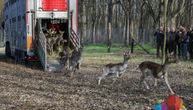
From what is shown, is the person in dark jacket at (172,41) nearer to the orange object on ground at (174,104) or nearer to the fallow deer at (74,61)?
the fallow deer at (74,61)

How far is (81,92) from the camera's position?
1449 centimetres

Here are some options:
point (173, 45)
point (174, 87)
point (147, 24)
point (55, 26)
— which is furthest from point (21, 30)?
point (147, 24)

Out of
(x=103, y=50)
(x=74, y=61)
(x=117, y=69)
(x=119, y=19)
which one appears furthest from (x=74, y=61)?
(x=119, y=19)

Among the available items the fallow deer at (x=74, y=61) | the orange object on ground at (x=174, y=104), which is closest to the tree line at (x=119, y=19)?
the fallow deer at (x=74, y=61)

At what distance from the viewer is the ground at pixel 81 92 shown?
12.2 metres

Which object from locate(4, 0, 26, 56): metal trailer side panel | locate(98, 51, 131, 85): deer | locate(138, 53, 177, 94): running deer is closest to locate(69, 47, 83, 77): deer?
locate(98, 51, 131, 85): deer

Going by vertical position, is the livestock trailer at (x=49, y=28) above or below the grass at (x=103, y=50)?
above

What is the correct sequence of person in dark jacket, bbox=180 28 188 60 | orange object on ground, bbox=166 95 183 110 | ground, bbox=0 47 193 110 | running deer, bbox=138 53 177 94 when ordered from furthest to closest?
person in dark jacket, bbox=180 28 188 60, running deer, bbox=138 53 177 94, ground, bbox=0 47 193 110, orange object on ground, bbox=166 95 183 110

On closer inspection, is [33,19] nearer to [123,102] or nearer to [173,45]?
[173,45]

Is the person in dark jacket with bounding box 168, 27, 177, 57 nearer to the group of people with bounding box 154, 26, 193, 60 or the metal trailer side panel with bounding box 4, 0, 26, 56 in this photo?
the group of people with bounding box 154, 26, 193, 60

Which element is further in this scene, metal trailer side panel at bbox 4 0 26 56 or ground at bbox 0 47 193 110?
metal trailer side panel at bbox 4 0 26 56

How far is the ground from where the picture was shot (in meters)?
12.2

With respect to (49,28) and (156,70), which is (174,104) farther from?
(49,28)

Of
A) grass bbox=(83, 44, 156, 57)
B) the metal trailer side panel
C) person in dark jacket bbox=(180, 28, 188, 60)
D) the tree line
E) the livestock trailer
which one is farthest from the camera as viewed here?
the tree line
